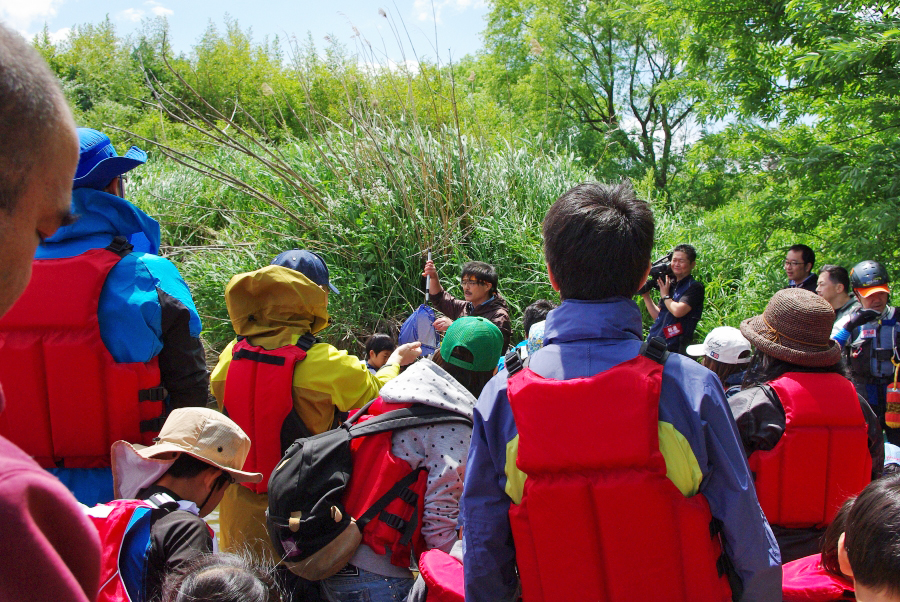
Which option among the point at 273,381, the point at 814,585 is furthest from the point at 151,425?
the point at 814,585

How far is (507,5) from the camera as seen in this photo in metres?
23.2

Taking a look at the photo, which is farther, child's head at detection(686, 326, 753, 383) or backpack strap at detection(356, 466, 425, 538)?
child's head at detection(686, 326, 753, 383)

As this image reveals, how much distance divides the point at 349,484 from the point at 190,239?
8.59 m

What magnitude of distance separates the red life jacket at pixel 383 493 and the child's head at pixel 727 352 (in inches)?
65.9

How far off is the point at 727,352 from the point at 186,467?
2.30m

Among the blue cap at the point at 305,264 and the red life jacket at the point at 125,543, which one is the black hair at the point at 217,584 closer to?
the red life jacket at the point at 125,543

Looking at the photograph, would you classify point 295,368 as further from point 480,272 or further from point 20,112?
point 480,272

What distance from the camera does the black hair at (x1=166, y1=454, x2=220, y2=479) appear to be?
6.83ft

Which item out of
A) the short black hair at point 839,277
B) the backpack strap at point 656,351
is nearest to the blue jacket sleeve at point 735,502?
the backpack strap at point 656,351

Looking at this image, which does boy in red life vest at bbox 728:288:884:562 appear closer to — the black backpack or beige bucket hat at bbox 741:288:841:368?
beige bucket hat at bbox 741:288:841:368

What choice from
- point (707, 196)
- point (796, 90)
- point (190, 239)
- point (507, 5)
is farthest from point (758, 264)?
point (507, 5)

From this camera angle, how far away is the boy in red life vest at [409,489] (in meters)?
1.98

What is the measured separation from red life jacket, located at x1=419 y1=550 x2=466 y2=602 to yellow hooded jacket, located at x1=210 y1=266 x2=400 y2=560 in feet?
2.77

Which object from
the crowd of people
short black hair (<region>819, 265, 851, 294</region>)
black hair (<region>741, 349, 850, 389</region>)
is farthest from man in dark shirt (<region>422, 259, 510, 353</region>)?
black hair (<region>741, 349, 850, 389</region>)
